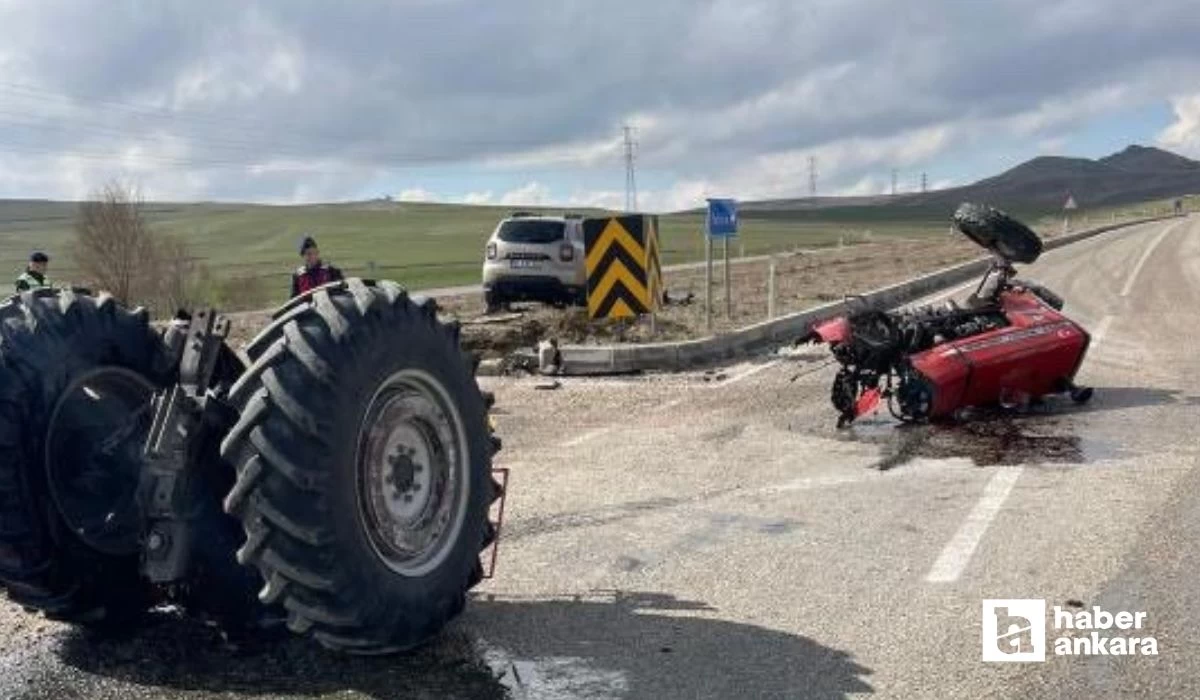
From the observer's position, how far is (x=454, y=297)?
28.3m

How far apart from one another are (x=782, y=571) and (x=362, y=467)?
2.24 meters

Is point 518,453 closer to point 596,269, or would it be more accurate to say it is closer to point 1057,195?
point 596,269

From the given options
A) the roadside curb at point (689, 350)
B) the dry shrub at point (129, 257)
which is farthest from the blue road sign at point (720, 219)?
the dry shrub at point (129, 257)

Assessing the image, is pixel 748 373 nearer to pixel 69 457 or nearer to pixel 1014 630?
pixel 1014 630

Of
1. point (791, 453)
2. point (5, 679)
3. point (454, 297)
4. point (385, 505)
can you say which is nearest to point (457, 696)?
point (385, 505)

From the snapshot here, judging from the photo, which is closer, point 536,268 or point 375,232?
point 536,268

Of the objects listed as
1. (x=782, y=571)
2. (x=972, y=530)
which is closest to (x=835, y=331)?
(x=972, y=530)

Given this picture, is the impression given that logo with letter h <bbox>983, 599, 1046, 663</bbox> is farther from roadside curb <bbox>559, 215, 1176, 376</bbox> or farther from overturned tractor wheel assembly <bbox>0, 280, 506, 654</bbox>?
roadside curb <bbox>559, 215, 1176, 376</bbox>

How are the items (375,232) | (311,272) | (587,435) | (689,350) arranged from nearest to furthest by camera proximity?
(587,435) < (311,272) < (689,350) < (375,232)

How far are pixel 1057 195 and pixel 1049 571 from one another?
183 meters

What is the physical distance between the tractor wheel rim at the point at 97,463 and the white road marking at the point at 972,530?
3.44m

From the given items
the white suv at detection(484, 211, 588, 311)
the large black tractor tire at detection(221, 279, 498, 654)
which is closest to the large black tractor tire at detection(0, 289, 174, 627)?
the large black tractor tire at detection(221, 279, 498, 654)

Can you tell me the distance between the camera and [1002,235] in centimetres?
1006

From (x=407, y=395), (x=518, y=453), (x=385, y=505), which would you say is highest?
(x=407, y=395)
